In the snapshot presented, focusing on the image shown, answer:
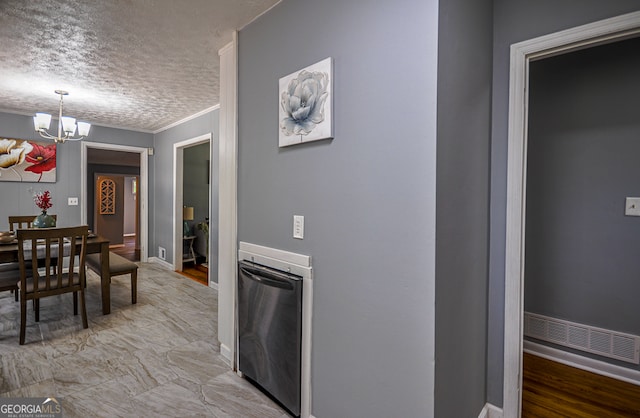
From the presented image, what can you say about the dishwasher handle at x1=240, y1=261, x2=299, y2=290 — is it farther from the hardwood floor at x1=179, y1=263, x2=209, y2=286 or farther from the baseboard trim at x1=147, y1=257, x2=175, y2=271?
the baseboard trim at x1=147, y1=257, x2=175, y2=271

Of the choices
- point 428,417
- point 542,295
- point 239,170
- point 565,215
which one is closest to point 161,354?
point 239,170

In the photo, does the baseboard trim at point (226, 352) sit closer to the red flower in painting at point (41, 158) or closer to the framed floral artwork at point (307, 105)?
the framed floral artwork at point (307, 105)

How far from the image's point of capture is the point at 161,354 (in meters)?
2.44

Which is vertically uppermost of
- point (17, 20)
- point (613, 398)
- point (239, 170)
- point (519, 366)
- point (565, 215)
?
point (17, 20)

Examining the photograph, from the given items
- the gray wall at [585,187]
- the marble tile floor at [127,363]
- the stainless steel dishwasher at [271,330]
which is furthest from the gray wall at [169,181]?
the gray wall at [585,187]

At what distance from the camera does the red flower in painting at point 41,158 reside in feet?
14.7

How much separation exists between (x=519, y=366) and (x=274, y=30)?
7.69 feet

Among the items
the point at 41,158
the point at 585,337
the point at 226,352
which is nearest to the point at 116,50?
the point at 226,352

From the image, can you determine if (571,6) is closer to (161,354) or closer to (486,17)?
(486,17)

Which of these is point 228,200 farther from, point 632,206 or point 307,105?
point 632,206

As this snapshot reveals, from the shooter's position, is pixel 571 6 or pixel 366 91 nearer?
pixel 366 91

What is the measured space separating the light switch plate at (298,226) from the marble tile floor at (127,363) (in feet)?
3.40

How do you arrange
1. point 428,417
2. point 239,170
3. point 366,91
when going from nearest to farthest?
1. point 428,417
2. point 366,91
3. point 239,170

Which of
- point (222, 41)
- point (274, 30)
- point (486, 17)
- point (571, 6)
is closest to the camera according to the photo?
point (571, 6)
